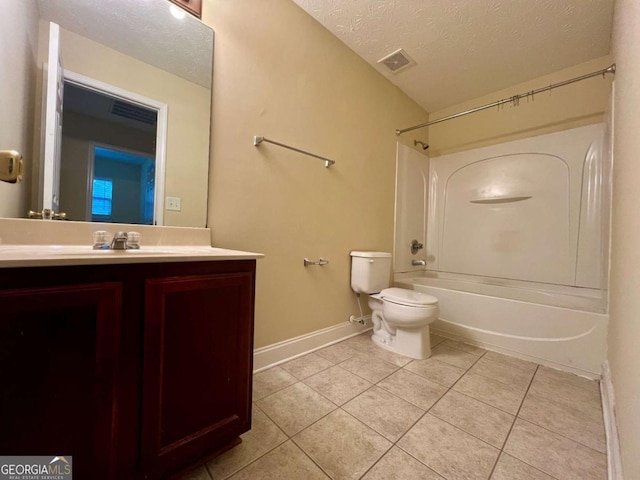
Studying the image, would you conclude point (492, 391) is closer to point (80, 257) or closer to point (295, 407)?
point (295, 407)

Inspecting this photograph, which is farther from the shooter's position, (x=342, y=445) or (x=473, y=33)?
(x=473, y=33)

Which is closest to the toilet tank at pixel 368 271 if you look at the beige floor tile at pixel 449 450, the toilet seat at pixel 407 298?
the toilet seat at pixel 407 298

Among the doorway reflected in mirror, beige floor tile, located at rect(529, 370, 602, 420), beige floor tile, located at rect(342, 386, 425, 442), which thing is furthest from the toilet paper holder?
beige floor tile, located at rect(529, 370, 602, 420)

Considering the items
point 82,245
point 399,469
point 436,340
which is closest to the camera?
point 399,469

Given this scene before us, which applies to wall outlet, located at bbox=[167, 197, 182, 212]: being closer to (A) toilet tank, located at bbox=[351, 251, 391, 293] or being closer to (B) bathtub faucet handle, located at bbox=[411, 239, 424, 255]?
(A) toilet tank, located at bbox=[351, 251, 391, 293]

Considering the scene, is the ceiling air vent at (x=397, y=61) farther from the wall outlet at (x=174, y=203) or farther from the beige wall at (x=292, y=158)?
the wall outlet at (x=174, y=203)

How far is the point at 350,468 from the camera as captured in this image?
0.91 metres

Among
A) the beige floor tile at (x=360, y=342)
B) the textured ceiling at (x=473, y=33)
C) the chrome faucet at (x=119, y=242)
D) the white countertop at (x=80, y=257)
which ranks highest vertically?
the textured ceiling at (x=473, y=33)

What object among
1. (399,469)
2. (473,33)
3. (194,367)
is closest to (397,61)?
(473,33)

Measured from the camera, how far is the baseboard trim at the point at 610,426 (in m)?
0.87

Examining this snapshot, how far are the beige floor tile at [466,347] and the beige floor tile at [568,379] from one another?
1.11 feet

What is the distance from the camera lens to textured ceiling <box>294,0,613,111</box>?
1617 mm

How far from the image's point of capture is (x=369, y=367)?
63.9 inches

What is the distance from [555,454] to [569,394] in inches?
23.7
